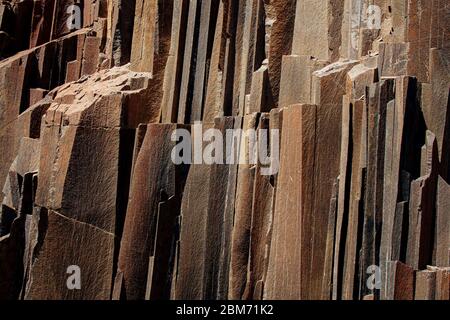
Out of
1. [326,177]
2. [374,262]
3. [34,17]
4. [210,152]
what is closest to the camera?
[374,262]

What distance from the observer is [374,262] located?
690cm

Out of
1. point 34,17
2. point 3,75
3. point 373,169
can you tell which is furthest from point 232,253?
point 34,17

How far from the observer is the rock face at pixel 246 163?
22.9ft

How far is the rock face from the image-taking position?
275 inches

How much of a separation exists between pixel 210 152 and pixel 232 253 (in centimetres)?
87

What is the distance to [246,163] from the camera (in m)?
7.86

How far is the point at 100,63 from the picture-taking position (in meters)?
10.5

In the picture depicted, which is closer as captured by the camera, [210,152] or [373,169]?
[373,169]

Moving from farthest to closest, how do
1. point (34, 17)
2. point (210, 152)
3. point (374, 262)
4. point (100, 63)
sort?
point (34, 17) → point (100, 63) → point (210, 152) → point (374, 262)

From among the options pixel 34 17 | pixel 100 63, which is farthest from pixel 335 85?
pixel 34 17

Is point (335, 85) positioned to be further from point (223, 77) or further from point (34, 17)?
point (34, 17)

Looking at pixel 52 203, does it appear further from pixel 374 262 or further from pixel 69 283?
pixel 374 262
